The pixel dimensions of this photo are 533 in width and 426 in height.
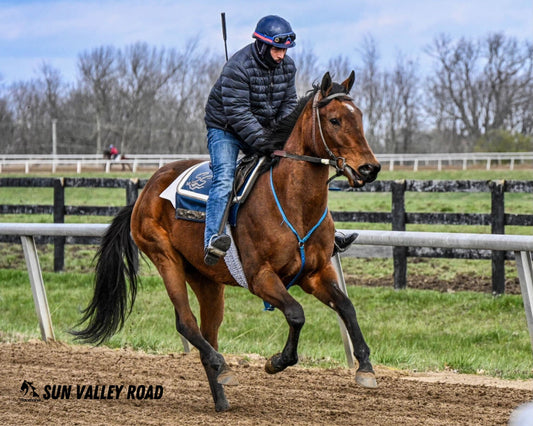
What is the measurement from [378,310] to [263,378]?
3.84m

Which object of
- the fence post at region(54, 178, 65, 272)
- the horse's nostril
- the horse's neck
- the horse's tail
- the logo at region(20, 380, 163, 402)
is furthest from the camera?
the fence post at region(54, 178, 65, 272)

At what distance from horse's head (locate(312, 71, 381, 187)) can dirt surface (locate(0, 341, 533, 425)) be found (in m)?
1.50

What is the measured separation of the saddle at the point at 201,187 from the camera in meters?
5.45

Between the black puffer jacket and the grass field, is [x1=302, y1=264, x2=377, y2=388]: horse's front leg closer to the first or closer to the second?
the black puffer jacket

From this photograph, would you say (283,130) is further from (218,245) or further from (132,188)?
(132,188)

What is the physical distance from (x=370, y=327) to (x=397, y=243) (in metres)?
2.89

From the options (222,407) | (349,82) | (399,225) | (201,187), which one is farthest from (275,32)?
(399,225)

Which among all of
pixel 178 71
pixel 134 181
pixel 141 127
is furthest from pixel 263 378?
pixel 141 127

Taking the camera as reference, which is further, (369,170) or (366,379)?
(366,379)

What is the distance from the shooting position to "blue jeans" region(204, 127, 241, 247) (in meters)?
5.37

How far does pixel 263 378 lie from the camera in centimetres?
627

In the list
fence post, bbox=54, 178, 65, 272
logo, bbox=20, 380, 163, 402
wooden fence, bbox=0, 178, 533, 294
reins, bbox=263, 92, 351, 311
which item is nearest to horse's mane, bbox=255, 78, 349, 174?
reins, bbox=263, 92, 351, 311

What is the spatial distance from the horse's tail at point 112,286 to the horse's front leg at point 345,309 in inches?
81.6

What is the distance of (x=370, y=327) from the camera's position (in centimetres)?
909
